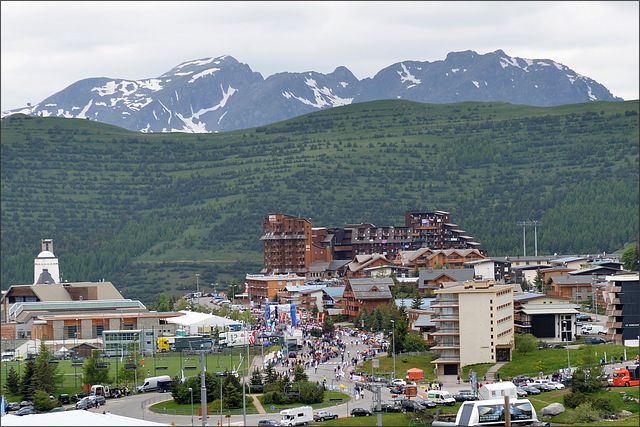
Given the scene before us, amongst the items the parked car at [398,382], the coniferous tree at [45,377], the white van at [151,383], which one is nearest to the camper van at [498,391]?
the parked car at [398,382]

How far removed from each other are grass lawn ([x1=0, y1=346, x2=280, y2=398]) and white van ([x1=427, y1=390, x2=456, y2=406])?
1145 cm

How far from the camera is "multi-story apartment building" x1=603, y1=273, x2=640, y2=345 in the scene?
246 ft

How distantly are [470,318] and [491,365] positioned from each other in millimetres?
2967

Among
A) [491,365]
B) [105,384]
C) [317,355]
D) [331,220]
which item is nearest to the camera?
[105,384]

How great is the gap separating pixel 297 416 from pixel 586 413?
33.0ft

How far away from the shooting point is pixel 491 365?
242ft

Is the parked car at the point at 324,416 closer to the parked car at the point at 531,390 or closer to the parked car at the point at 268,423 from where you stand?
the parked car at the point at 268,423

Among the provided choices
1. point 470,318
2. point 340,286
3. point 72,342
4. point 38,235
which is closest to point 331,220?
point 38,235

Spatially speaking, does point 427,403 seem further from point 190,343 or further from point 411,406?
point 190,343

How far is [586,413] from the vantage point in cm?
5338

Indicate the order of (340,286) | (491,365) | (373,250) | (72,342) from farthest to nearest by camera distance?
1. (373,250)
2. (340,286)
3. (72,342)
4. (491,365)

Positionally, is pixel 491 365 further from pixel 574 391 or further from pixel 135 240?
pixel 135 240

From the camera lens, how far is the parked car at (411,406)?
5617 centimetres

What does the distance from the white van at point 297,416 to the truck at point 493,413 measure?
6.14 meters
